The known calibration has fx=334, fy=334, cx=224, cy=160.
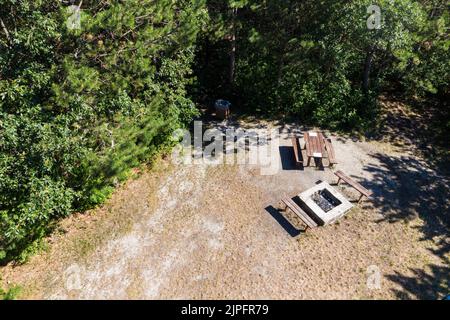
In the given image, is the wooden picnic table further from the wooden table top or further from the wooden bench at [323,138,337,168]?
the wooden bench at [323,138,337,168]

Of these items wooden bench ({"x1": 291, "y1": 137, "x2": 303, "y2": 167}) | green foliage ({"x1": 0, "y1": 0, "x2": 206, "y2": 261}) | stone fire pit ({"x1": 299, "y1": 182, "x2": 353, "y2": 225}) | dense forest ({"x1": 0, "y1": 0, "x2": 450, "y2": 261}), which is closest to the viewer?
green foliage ({"x1": 0, "y1": 0, "x2": 206, "y2": 261})

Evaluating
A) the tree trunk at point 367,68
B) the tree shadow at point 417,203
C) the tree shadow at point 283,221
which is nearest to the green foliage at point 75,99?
the tree shadow at point 283,221

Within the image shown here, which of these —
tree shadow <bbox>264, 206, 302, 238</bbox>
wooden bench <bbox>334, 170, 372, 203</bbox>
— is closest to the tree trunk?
wooden bench <bbox>334, 170, 372, 203</bbox>

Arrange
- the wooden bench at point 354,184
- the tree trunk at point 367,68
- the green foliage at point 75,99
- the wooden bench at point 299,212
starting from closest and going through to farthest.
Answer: the green foliage at point 75,99, the wooden bench at point 299,212, the wooden bench at point 354,184, the tree trunk at point 367,68

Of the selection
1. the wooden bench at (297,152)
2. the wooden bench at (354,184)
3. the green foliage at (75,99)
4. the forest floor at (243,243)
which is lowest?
the forest floor at (243,243)

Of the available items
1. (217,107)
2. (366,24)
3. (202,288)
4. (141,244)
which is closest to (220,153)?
(217,107)

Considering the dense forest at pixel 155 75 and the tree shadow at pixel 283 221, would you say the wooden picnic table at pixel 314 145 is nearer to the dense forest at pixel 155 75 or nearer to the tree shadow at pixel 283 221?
the dense forest at pixel 155 75
